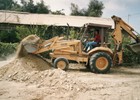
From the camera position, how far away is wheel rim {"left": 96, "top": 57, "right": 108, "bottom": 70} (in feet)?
50.5

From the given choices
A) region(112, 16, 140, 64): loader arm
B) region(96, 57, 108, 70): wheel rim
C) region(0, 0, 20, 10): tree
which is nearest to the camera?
region(96, 57, 108, 70): wheel rim

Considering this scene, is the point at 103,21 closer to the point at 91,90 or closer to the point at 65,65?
the point at 65,65

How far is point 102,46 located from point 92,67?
1.29 m

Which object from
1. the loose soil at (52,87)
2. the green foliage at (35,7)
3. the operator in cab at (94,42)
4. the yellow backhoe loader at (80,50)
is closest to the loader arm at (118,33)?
the yellow backhoe loader at (80,50)

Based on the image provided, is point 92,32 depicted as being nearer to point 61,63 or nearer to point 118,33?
point 118,33

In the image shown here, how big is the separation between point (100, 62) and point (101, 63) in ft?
0.25

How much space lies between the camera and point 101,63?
50.8ft

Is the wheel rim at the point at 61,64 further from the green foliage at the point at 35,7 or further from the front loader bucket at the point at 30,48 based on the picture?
the green foliage at the point at 35,7

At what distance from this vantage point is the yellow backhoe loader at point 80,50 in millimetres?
15219

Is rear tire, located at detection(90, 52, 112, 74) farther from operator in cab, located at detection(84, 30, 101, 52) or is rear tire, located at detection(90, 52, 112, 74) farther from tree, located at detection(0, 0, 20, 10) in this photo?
tree, located at detection(0, 0, 20, 10)

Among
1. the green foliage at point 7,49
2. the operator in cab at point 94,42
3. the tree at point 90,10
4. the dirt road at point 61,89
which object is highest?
the tree at point 90,10

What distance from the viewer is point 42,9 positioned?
180ft

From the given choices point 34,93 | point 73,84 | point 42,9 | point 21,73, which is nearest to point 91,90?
point 73,84

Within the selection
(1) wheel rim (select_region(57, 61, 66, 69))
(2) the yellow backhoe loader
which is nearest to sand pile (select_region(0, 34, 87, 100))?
(1) wheel rim (select_region(57, 61, 66, 69))
